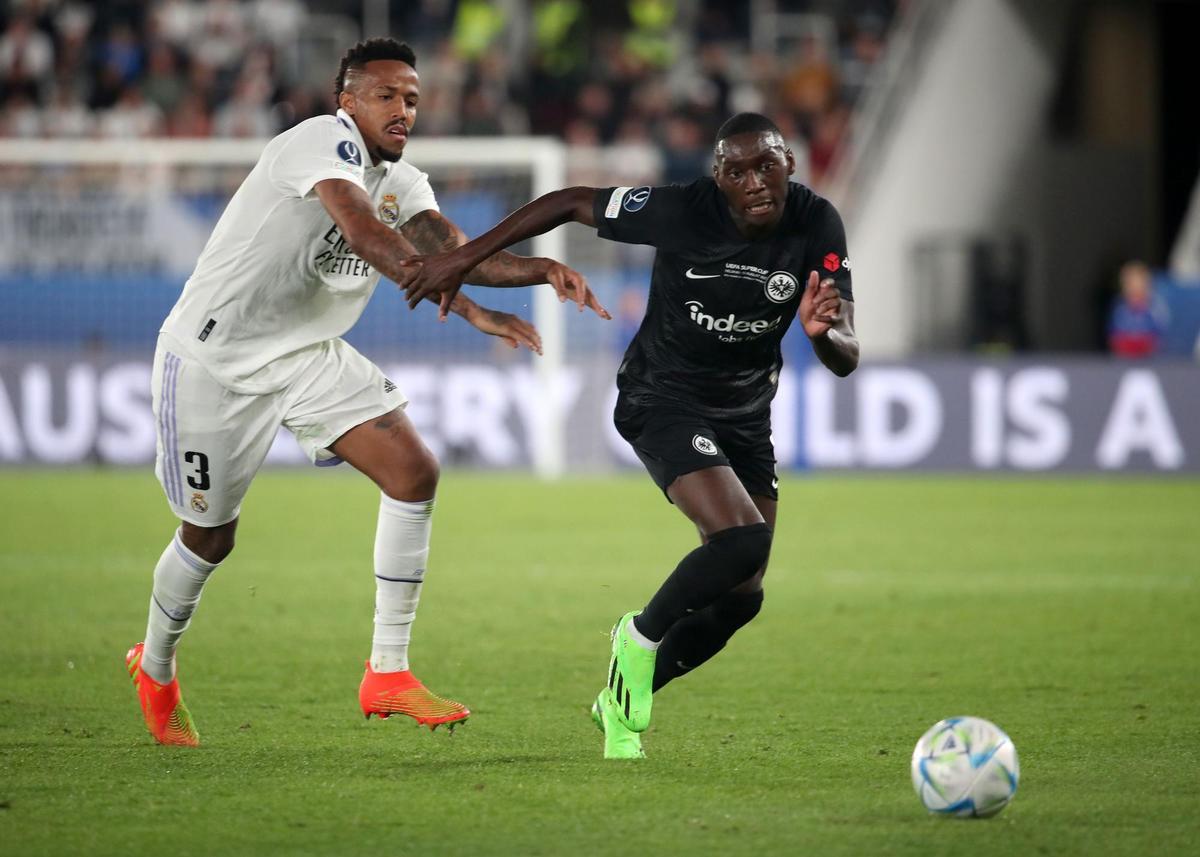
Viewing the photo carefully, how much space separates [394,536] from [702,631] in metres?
1.10

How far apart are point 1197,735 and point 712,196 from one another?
97.3 inches

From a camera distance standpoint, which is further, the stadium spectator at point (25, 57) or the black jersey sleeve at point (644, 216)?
the stadium spectator at point (25, 57)

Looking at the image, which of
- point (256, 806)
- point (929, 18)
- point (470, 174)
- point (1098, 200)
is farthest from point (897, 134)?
point (256, 806)

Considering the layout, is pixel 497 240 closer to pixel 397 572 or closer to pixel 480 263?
pixel 480 263

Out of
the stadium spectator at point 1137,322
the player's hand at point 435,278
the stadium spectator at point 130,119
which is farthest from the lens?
the stadium spectator at point 130,119

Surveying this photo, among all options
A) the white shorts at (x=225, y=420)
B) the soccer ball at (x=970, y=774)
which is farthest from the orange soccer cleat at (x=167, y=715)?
the soccer ball at (x=970, y=774)

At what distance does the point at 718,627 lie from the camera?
6160mm

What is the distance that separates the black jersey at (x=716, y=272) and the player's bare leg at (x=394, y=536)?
0.85 meters

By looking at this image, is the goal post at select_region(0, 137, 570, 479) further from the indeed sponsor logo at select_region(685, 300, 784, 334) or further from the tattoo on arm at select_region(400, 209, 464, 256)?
the indeed sponsor logo at select_region(685, 300, 784, 334)

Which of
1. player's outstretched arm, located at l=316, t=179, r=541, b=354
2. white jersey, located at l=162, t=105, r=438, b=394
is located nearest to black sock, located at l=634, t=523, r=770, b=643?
player's outstretched arm, located at l=316, t=179, r=541, b=354

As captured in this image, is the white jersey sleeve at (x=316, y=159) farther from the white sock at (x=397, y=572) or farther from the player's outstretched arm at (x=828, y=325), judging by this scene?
the player's outstretched arm at (x=828, y=325)

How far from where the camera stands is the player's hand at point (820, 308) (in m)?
5.57

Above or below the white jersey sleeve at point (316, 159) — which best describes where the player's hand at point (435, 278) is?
below

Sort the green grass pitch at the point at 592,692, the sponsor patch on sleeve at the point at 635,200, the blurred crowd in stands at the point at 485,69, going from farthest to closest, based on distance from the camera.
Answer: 1. the blurred crowd in stands at the point at 485,69
2. the sponsor patch on sleeve at the point at 635,200
3. the green grass pitch at the point at 592,692
